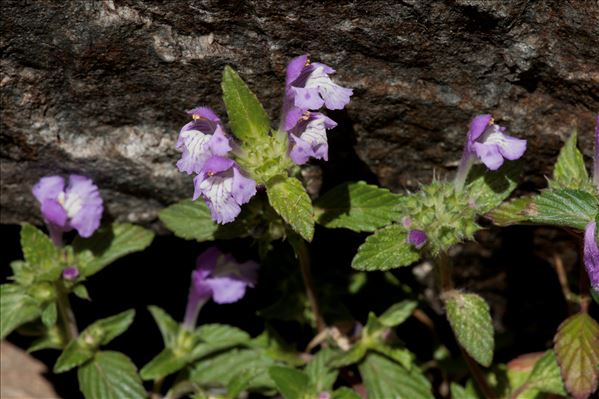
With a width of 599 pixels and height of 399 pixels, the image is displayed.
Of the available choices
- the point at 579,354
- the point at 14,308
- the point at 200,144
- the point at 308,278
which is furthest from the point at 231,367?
the point at 579,354

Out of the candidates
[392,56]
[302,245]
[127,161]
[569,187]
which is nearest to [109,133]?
[127,161]

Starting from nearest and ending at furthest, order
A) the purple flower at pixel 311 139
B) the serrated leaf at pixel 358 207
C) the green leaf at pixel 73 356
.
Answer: the purple flower at pixel 311 139 → the serrated leaf at pixel 358 207 → the green leaf at pixel 73 356

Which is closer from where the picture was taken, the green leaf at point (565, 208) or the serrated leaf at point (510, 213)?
the green leaf at point (565, 208)

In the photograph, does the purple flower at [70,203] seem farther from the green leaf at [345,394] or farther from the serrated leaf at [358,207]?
the green leaf at [345,394]

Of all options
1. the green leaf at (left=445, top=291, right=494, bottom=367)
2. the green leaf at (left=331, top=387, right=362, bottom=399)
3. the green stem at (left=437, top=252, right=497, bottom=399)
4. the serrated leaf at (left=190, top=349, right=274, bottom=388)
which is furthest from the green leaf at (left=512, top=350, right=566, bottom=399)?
the serrated leaf at (left=190, top=349, right=274, bottom=388)

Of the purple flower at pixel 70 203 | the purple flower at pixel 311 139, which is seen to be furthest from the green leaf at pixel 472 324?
the purple flower at pixel 70 203

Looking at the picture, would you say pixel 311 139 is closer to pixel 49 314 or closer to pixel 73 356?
pixel 49 314

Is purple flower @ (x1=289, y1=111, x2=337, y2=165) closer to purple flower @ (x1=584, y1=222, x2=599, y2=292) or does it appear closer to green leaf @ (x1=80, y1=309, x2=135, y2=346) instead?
purple flower @ (x1=584, y1=222, x2=599, y2=292)
